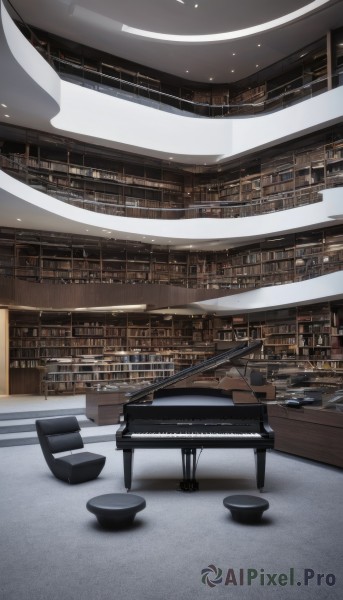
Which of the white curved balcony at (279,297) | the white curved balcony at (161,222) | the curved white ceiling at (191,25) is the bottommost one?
the white curved balcony at (279,297)

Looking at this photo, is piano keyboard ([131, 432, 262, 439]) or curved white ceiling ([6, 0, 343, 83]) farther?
curved white ceiling ([6, 0, 343, 83])

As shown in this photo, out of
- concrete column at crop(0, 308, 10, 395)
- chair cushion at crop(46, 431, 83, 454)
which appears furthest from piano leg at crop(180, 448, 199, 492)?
concrete column at crop(0, 308, 10, 395)

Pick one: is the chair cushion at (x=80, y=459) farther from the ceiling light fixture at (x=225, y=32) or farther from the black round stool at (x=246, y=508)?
the ceiling light fixture at (x=225, y=32)

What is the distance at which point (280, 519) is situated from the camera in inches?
166

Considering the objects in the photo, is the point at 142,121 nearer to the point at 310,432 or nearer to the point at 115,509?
the point at 310,432

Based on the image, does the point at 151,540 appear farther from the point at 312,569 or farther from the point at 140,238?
the point at 140,238

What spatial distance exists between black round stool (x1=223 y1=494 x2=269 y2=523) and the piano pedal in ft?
3.14

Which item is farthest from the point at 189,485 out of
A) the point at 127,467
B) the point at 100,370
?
the point at 100,370

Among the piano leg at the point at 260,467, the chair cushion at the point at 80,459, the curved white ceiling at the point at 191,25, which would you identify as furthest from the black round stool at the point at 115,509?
the curved white ceiling at the point at 191,25

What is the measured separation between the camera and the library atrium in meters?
6.04

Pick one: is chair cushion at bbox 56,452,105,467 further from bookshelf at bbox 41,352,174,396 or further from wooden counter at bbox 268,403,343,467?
bookshelf at bbox 41,352,174,396

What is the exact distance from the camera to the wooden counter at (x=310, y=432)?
5.69 meters

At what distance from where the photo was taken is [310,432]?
610 centimetres

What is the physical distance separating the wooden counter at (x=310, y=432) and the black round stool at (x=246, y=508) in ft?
6.10
